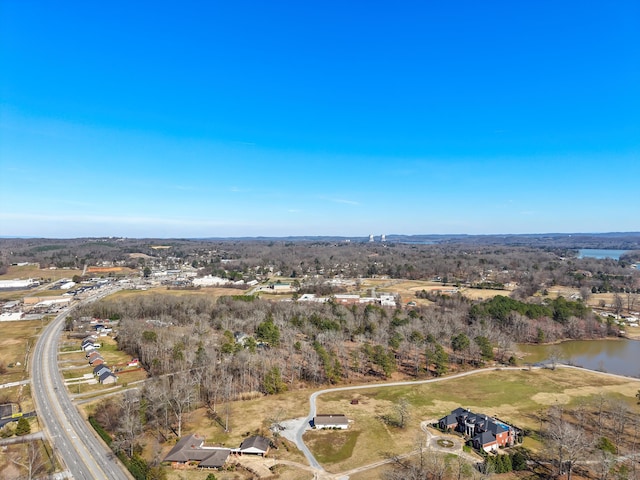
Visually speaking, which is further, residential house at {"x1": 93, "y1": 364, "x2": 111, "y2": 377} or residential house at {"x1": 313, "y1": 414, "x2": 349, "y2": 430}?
residential house at {"x1": 93, "y1": 364, "x2": 111, "y2": 377}

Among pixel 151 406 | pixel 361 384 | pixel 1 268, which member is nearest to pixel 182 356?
pixel 151 406

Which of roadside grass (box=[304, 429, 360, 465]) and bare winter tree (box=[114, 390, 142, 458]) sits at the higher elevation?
bare winter tree (box=[114, 390, 142, 458])

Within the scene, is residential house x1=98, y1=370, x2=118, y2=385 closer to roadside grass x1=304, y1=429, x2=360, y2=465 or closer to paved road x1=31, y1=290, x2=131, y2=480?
paved road x1=31, y1=290, x2=131, y2=480

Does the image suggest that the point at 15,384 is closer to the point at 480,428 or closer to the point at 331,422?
the point at 331,422

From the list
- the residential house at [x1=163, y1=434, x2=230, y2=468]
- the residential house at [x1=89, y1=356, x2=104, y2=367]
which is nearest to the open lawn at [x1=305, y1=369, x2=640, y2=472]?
the residential house at [x1=163, y1=434, x2=230, y2=468]

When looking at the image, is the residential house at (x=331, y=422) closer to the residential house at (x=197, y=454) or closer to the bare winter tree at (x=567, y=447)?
the residential house at (x=197, y=454)

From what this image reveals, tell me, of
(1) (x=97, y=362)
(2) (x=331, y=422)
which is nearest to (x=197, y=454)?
(2) (x=331, y=422)
